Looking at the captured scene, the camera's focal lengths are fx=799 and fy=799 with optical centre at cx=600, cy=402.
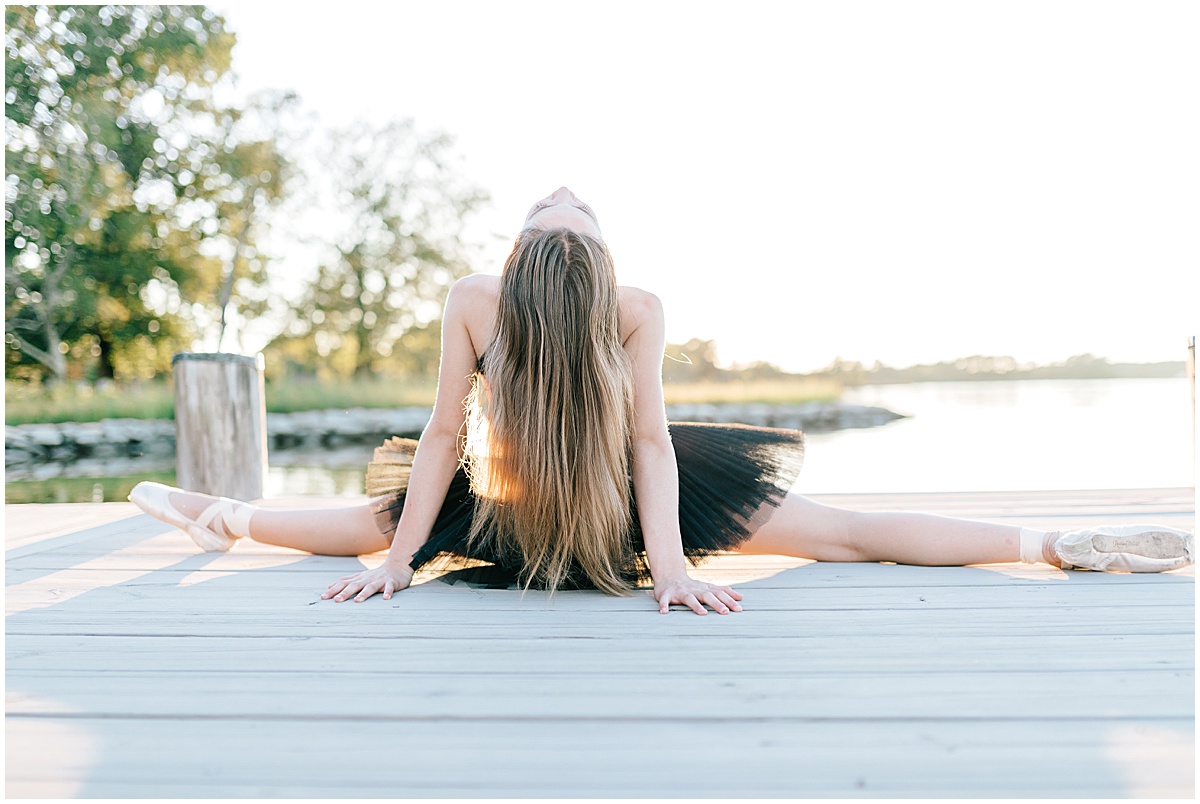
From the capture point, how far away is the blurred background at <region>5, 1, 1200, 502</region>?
11.2 meters

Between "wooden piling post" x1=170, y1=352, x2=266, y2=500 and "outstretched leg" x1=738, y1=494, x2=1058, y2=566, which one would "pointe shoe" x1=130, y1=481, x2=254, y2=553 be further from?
"outstretched leg" x1=738, y1=494, x2=1058, y2=566

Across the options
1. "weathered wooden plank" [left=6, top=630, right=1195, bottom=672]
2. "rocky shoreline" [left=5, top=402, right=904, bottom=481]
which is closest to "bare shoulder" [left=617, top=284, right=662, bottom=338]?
"weathered wooden plank" [left=6, top=630, right=1195, bottom=672]

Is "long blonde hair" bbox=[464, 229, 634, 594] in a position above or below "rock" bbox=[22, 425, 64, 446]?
above

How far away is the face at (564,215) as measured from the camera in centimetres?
187

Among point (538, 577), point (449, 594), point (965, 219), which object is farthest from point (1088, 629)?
point (965, 219)

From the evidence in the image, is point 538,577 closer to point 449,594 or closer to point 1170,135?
point 449,594

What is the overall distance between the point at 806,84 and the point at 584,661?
11.8 metres

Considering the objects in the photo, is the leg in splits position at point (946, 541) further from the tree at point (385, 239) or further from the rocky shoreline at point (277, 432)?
the tree at point (385, 239)

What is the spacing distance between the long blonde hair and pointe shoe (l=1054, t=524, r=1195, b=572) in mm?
1108

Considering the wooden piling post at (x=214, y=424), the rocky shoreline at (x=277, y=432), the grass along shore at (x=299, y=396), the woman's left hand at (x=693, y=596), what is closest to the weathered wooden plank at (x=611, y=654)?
the woman's left hand at (x=693, y=596)

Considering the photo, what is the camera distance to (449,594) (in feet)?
6.15

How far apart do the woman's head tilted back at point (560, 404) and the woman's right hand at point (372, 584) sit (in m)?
0.29

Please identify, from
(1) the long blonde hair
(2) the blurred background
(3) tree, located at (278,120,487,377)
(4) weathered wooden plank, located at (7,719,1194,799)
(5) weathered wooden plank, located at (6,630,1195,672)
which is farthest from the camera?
(3) tree, located at (278,120,487,377)

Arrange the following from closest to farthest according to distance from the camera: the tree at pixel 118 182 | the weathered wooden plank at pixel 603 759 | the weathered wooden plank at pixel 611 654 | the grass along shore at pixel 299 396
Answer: the weathered wooden plank at pixel 603 759
the weathered wooden plank at pixel 611 654
the grass along shore at pixel 299 396
the tree at pixel 118 182
